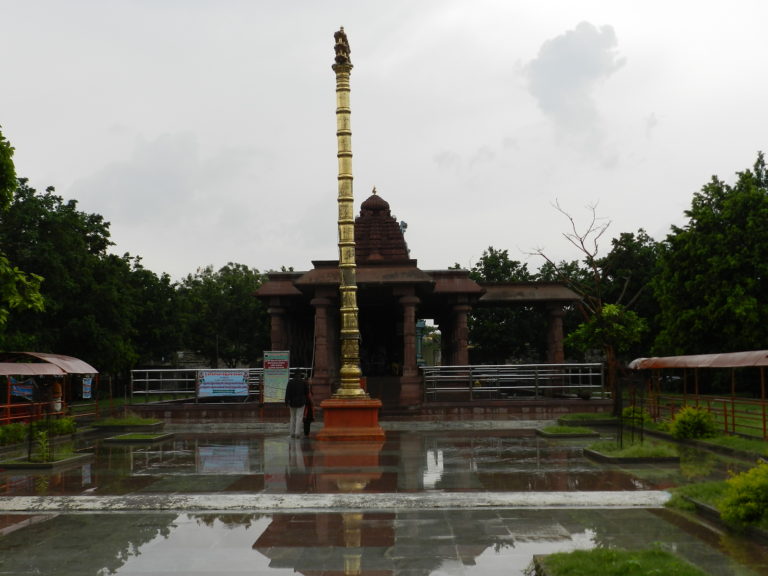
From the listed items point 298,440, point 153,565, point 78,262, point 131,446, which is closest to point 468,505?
point 153,565

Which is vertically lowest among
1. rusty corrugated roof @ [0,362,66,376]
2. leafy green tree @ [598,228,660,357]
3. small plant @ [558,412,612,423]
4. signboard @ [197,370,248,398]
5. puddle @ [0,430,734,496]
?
puddle @ [0,430,734,496]

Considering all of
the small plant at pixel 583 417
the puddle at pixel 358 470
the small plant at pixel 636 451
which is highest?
the small plant at pixel 636 451

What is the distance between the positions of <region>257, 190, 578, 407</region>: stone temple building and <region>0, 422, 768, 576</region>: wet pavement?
1177 cm

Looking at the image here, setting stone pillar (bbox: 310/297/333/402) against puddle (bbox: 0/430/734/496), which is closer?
puddle (bbox: 0/430/734/496)

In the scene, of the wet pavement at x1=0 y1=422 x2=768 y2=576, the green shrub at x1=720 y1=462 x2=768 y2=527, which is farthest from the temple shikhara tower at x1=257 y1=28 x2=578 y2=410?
the green shrub at x1=720 y1=462 x2=768 y2=527

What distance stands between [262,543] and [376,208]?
32670 mm

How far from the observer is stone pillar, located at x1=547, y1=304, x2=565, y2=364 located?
105ft

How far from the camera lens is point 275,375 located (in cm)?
2589

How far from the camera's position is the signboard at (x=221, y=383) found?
87.9 feet

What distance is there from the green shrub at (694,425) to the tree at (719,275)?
62.9 feet

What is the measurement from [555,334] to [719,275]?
993 cm

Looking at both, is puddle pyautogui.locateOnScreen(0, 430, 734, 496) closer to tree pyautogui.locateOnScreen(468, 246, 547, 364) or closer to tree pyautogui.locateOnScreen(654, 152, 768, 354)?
tree pyautogui.locateOnScreen(654, 152, 768, 354)

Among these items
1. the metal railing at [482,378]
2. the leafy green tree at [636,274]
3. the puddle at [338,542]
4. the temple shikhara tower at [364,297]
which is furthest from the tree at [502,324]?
the puddle at [338,542]

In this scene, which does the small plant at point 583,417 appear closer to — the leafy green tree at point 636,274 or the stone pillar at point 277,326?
the stone pillar at point 277,326
